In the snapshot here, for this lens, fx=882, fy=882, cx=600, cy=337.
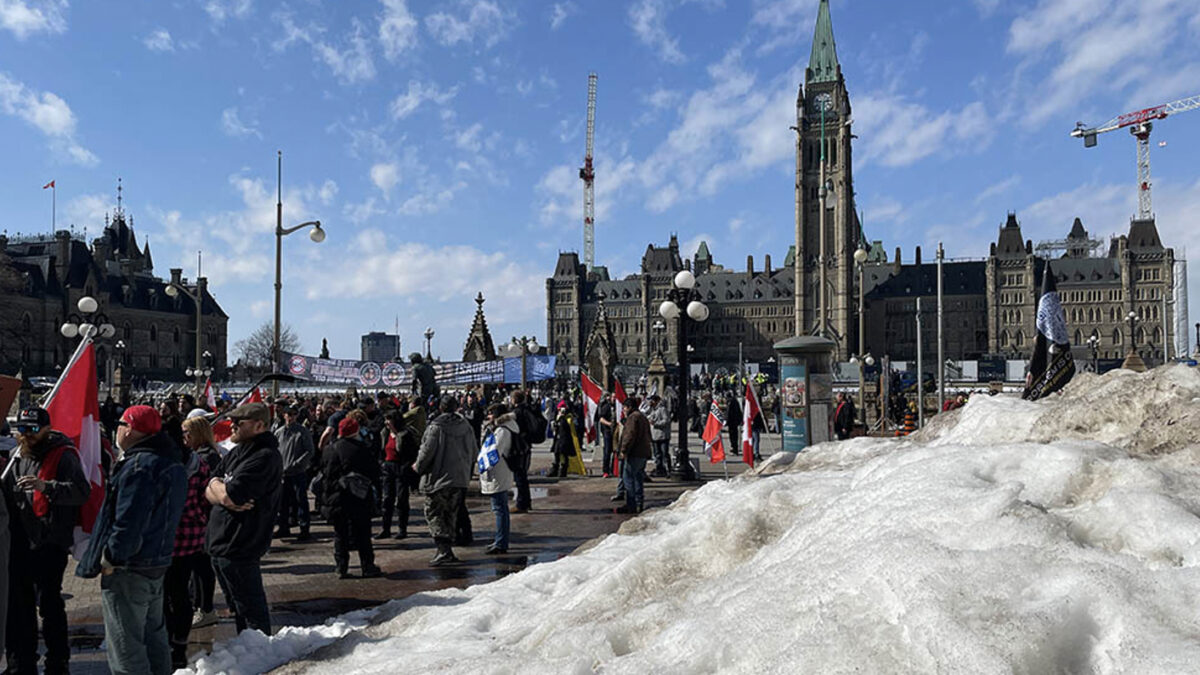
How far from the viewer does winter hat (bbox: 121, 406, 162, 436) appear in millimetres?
5461

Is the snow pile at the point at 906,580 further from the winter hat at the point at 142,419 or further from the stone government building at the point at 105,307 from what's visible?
the stone government building at the point at 105,307

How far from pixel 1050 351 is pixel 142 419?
44.2 feet

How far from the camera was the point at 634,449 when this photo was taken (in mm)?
13344

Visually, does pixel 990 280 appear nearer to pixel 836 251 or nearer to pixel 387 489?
pixel 836 251

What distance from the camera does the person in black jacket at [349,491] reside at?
30.5 ft

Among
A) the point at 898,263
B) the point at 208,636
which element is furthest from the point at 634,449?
the point at 898,263

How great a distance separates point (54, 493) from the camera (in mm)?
6070

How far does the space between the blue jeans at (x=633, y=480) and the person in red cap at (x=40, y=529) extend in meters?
8.34

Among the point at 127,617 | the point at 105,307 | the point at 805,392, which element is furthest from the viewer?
the point at 105,307

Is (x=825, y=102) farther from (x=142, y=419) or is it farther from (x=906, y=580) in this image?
(x=906, y=580)

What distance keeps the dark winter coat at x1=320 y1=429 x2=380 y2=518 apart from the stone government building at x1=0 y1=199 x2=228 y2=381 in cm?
7254

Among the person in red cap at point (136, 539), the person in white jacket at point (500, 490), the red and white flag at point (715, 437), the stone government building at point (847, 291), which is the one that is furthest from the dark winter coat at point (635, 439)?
the stone government building at point (847, 291)

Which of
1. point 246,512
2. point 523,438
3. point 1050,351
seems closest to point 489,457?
point 523,438

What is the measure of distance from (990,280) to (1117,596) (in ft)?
441
